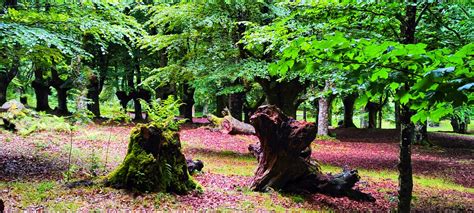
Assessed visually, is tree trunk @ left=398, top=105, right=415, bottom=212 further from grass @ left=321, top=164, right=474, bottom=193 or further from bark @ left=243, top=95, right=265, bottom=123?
bark @ left=243, top=95, right=265, bottom=123

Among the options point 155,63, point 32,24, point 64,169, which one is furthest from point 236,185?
point 155,63

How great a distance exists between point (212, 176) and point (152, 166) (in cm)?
256

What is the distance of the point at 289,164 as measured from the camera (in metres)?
7.90

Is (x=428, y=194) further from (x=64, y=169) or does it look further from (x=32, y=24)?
(x=32, y=24)

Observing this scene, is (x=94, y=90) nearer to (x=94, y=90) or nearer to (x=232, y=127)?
(x=94, y=90)

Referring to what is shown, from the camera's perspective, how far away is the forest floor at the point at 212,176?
6.26 metres

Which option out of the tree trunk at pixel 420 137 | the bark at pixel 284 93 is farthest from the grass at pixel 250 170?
the tree trunk at pixel 420 137

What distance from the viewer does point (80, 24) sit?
8.10 meters

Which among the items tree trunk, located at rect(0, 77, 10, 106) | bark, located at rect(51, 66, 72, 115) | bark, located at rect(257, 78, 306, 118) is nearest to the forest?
bark, located at rect(257, 78, 306, 118)

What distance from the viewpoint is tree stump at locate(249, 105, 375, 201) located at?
7.87 meters

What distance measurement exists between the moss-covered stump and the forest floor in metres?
0.24

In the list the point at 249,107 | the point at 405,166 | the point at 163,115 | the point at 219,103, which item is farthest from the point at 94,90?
the point at 405,166

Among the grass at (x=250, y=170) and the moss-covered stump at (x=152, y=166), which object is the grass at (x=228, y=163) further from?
the moss-covered stump at (x=152, y=166)

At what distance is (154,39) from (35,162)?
633 centimetres
